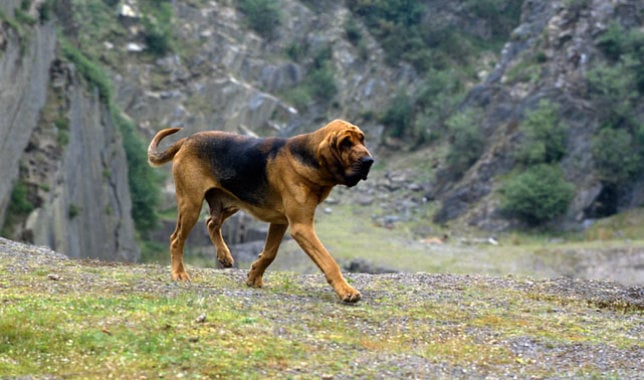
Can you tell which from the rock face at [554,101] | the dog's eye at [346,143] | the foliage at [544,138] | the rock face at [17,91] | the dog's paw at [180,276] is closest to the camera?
the dog's eye at [346,143]

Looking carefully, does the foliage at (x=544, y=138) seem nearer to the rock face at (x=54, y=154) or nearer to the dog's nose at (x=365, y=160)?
the rock face at (x=54, y=154)

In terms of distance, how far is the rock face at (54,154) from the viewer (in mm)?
42844

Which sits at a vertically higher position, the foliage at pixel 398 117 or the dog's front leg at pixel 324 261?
the dog's front leg at pixel 324 261

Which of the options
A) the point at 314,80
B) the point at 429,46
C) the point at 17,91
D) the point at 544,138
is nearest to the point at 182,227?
the point at 17,91

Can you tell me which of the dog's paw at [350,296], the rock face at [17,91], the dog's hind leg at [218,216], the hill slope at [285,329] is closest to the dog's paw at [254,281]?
the hill slope at [285,329]

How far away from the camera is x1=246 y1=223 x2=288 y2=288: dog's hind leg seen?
1761 cm

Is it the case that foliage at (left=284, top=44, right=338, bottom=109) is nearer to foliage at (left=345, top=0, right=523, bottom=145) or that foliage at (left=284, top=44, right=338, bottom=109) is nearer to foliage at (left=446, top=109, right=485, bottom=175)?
foliage at (left=345, top=0, right=523, bottom=145)

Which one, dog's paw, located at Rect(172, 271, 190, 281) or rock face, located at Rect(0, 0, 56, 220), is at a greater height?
dog's paw, located at Rect(172, 271, 190, 281)

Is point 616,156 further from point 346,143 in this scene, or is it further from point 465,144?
point 346,143

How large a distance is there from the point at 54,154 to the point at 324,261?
32359mm

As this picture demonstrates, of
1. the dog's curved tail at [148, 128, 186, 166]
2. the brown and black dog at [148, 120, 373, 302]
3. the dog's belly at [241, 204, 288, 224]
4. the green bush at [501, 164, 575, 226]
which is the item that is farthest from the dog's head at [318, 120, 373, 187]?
the green bush at [501, 164, 575, 226]

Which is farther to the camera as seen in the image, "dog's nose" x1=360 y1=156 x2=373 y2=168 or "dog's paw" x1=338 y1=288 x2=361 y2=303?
"dog's paw" x1=338 y1=288 x2=361 y2=303

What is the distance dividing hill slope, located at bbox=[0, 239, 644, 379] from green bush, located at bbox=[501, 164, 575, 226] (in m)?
48.7

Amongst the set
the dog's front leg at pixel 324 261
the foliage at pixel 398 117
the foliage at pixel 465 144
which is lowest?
the foliage at pixel 398 117
